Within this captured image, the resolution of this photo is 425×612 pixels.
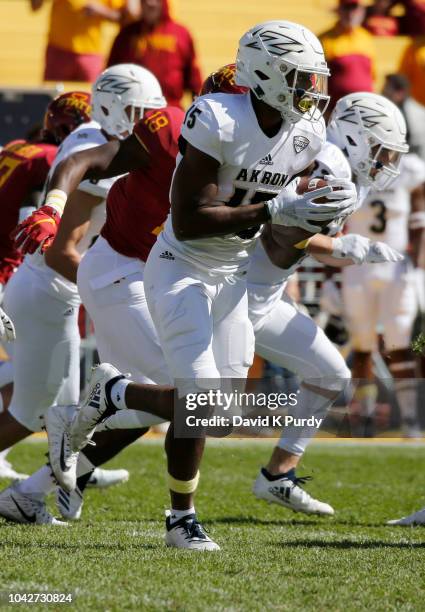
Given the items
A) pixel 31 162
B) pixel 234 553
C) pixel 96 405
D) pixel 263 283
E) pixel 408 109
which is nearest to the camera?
pixel 234 553

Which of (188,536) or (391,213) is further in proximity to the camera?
(391,213)

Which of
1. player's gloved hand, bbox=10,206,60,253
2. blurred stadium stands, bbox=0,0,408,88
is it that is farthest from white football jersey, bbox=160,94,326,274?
blurred stadium stands, bbox=0,0,408,88

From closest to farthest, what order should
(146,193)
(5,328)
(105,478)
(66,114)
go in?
(5,328) → (146,193) → (66,114) → (105,478)

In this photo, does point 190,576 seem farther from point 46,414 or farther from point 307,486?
point 307,486

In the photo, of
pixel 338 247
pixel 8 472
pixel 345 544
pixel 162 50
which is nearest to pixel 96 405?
pixel 345 544

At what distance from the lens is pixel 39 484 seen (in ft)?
15.5

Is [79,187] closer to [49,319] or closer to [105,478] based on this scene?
[49,319]

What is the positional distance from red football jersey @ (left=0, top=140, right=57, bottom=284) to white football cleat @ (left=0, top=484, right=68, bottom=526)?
4.64ft

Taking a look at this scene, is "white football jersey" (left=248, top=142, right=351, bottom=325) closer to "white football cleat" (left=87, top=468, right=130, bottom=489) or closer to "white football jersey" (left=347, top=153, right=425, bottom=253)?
"white football cleat" (left=87, top=468, right=130, bottom=489)

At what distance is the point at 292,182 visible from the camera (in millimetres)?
4117

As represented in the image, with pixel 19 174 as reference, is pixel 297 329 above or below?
below

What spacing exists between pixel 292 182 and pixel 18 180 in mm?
1786

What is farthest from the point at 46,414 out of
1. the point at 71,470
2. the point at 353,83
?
the point at 353,83

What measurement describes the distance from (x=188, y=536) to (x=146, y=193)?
4.39 ft
